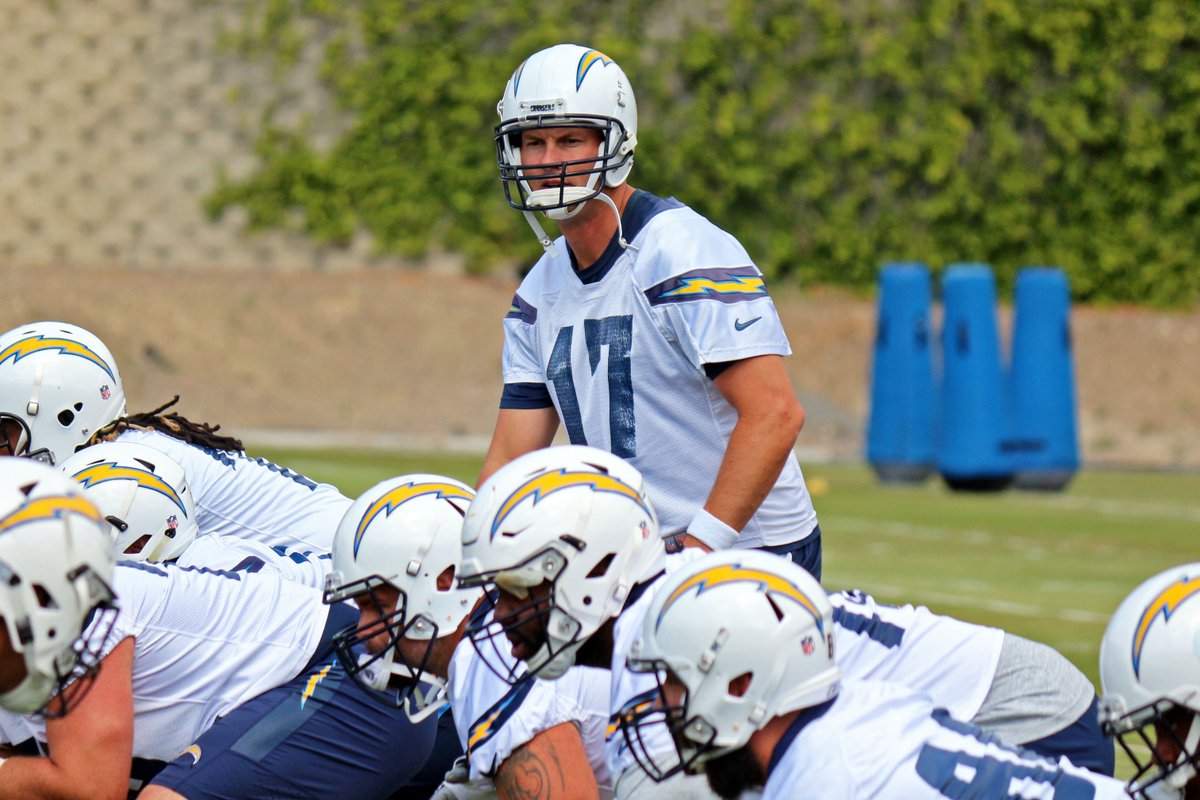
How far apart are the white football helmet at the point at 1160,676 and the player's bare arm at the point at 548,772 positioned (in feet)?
4.05

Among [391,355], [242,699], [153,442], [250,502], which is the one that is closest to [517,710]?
[242,699]

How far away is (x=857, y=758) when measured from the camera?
3.44 meters

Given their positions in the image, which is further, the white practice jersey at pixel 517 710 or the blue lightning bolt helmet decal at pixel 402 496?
the blue lightning bolt helmet decal at pixel 402 496

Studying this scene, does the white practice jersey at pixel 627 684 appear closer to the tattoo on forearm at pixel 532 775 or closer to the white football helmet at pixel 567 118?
the tattoo on forearm at pixel 532 775

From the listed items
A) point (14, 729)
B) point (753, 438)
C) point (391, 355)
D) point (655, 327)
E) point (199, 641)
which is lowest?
point (391, 355)

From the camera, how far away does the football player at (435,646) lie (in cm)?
430

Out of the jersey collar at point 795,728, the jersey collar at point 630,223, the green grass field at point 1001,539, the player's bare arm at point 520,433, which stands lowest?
the green grass field at point 1001,539

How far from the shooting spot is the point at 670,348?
479cm

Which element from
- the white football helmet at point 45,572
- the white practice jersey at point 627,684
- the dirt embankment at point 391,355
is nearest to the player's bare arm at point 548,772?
the white practice jersey at point 627,684

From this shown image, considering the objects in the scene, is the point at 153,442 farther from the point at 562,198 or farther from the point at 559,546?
the point at 559,546

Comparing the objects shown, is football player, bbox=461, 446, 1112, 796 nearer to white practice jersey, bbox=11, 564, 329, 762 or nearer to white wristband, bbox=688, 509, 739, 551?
white wristband, bbox=688, 509, 739, 551

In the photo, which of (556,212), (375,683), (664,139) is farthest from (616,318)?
(664,139)

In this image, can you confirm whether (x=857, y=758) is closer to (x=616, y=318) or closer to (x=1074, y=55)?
(x=616, y=318)

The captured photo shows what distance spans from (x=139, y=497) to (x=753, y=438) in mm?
1766
